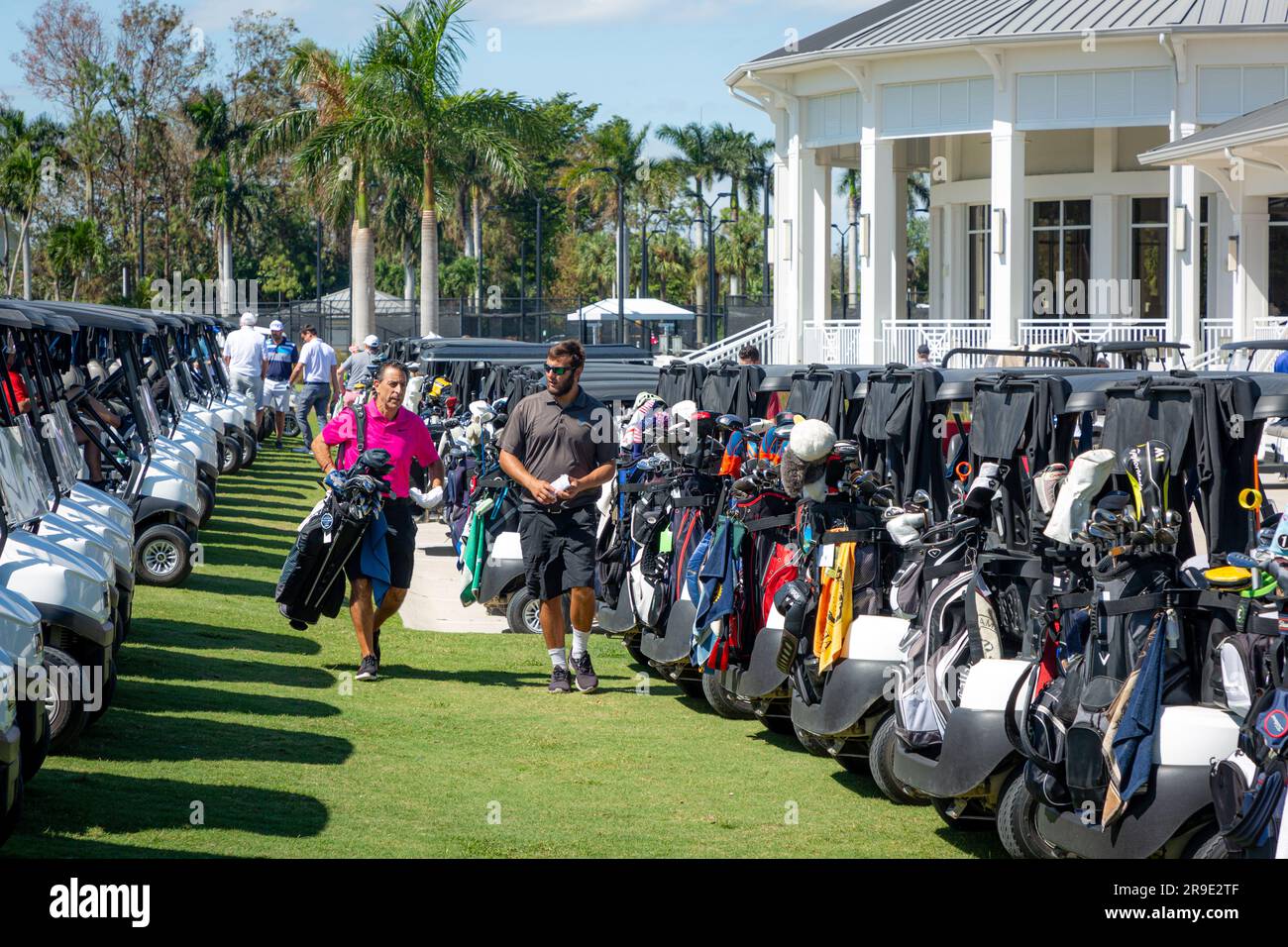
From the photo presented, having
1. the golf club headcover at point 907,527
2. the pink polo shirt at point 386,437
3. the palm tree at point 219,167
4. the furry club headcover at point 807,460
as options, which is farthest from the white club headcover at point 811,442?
the palm tree at point 219,167

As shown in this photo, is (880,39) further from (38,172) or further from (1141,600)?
(38,172)

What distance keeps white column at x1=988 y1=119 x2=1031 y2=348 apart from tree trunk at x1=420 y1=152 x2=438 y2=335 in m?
12.3

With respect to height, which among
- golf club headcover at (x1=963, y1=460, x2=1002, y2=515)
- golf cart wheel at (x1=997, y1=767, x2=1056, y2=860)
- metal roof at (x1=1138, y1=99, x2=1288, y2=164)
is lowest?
golf cart wheel at (x1=997, y1=767, x2=1056, y2=860)

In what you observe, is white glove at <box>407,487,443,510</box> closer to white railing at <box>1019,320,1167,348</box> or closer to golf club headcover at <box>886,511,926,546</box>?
golf club headcover at <box>886,511,926,546</box>

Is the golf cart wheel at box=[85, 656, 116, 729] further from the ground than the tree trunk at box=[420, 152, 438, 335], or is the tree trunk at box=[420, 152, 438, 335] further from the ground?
the tree trunk at box=[420, 152, 438, 335]

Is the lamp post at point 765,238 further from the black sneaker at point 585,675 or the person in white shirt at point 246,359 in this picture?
the black sneaker at point 585,675

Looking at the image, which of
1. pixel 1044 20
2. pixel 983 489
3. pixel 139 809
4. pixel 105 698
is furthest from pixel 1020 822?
pixel 1044 20

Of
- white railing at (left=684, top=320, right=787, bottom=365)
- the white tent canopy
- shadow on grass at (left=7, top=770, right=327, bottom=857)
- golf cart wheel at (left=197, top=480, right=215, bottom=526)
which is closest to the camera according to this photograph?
shadow on grass at (left=7, top=770, right=327, bottom=857)

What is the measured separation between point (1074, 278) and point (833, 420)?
2606 centimetres

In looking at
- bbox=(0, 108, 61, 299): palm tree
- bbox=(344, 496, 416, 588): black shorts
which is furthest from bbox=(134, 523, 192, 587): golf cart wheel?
bbox=(0, 108, 61, 299): palm tree

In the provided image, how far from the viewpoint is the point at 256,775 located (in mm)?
7359

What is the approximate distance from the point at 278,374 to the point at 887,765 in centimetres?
2263

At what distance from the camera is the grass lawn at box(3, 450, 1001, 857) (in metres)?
6.48
